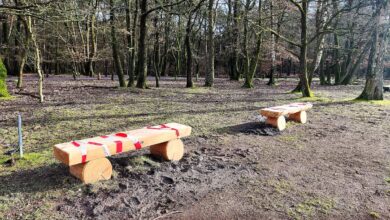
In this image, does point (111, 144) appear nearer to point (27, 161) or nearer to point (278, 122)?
point (27, 161)

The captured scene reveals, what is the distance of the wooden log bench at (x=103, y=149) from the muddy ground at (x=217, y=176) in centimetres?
14

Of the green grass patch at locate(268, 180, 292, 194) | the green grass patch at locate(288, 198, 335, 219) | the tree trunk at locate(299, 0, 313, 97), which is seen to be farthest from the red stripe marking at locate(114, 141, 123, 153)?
the tree trunk at locate(299, 0, 313, 97)

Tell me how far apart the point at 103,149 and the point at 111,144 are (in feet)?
0.39

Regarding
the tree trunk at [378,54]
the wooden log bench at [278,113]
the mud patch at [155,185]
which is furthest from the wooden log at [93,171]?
the tree trunk at [378,54]

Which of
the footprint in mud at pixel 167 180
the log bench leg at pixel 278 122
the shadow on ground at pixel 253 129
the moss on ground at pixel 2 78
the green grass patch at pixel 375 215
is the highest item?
the moss on ground at pixel 2 78

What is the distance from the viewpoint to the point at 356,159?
480 centimetres

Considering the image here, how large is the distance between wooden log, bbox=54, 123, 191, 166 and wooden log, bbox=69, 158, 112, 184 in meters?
0.11

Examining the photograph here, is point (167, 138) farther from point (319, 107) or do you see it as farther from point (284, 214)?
point (319, 107)

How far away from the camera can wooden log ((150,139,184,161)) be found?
4266mm

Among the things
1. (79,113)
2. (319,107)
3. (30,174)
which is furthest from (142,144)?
(319,107)

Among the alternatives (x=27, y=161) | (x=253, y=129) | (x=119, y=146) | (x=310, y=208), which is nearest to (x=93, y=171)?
(x=119, y=146)

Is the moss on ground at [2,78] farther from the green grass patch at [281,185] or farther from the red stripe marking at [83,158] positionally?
the green grass patch at [281,185]

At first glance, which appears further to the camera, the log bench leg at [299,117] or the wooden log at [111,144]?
the log bench leg at [299,117]

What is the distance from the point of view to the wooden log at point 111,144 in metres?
3.23
